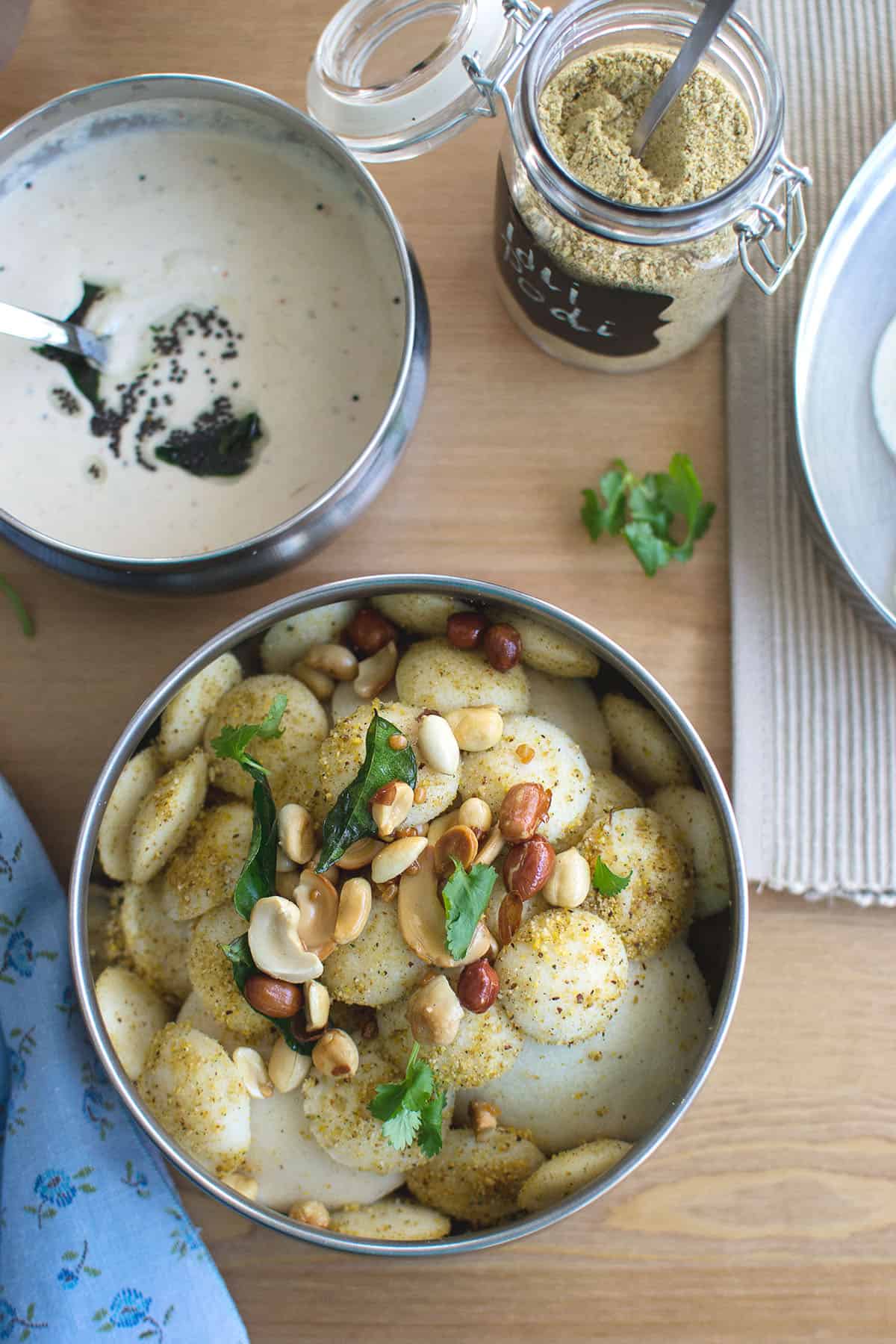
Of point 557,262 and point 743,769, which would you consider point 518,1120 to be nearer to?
point 743,769

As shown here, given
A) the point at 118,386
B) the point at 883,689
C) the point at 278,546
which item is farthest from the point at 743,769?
the point at 118,386

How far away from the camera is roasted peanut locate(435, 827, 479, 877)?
26.5 inches

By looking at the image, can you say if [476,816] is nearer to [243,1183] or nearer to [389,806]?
[389,806]

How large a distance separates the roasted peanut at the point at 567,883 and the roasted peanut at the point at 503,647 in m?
0.14

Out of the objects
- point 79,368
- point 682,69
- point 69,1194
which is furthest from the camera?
point 79,368

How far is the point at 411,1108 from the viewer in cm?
65

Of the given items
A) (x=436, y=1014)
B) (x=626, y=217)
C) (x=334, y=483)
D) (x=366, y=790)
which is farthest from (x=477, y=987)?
(x=626, y=217)

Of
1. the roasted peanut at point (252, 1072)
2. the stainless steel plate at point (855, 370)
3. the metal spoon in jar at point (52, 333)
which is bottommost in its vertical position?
the roasted peanut at point (252, 1072)

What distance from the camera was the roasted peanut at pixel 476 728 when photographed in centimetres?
70

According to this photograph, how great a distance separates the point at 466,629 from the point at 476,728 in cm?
8

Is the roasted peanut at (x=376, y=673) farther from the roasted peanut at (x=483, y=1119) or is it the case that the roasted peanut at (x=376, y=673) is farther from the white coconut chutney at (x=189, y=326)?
the roasted peanut at (x=483, y=1119)

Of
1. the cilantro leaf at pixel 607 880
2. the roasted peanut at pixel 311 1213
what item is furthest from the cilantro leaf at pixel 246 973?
the cilantro leaf at pixel 607 880

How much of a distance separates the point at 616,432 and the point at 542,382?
69 mm

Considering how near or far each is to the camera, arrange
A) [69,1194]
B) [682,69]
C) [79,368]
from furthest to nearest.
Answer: [79,368], [69,1194], [682,69]
